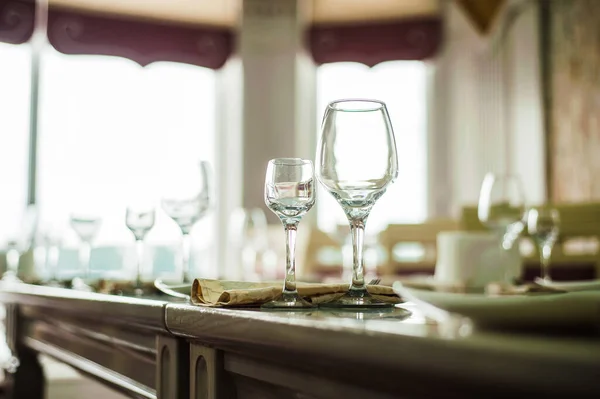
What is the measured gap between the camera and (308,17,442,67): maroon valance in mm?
5770

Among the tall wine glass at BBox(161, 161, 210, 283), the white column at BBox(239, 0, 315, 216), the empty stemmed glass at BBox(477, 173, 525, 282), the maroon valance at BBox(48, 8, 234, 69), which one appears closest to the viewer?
the tall wine glass at BBox(161, 161, 210, 283)

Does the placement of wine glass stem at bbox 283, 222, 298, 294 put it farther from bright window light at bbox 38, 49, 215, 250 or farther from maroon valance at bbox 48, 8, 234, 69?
maroon valance at bbox 48, 8, 234, 69

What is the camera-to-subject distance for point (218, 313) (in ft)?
1.93

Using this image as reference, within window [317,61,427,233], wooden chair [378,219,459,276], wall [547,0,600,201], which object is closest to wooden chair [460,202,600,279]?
wooden chair [378,219,459,276]

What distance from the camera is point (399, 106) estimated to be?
6023 mm

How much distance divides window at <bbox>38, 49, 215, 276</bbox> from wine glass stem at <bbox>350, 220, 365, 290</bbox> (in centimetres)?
486

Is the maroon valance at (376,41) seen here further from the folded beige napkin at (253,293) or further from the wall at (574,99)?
the folded beige napkin at (253,293)

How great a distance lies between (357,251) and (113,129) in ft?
17.6

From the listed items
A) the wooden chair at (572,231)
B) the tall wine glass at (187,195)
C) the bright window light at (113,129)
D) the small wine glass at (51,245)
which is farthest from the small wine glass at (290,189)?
the bright window light at (113,129)

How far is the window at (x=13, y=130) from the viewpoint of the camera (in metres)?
5.31

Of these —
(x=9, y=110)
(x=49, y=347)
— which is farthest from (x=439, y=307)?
(x=9, y=110)

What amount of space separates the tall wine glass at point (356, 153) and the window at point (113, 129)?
16.1ft

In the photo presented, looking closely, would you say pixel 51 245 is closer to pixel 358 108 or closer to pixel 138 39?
pixel 358 108

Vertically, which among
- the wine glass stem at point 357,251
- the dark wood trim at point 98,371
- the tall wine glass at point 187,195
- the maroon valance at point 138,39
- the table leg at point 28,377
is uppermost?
the maroon valance at point 138,39
